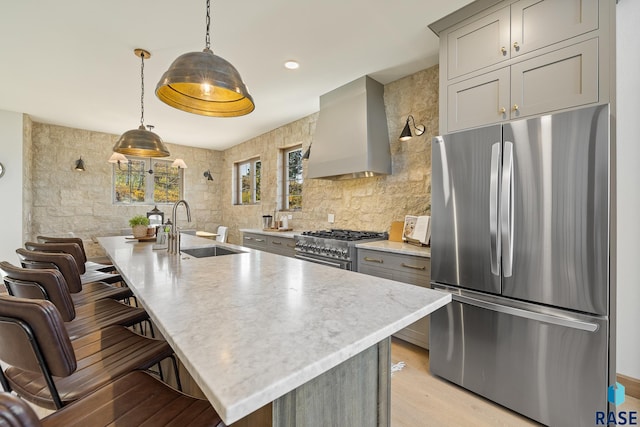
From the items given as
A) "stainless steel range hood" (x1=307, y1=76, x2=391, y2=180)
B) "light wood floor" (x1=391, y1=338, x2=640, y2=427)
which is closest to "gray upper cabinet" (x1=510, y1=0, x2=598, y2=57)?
"stainless steel range hood" (x1=307, y1=76, x2=391, y2=180)

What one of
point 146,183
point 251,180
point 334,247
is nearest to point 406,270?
point 334,247

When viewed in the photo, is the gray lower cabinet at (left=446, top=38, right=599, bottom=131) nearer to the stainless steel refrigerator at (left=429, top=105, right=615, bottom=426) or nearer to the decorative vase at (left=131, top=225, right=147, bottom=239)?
the stainless steel refrigerator at (left=429, top=105, right=615, bottom=426)

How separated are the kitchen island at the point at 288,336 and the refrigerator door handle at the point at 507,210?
90 centimetres

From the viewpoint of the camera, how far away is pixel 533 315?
1.65 meters

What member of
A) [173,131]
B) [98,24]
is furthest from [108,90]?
[173,131]

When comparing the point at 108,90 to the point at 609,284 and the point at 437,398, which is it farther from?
the point at 609,284

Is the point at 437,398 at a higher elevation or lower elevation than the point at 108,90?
lower

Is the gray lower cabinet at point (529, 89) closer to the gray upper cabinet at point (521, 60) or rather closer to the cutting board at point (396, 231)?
the gray upper cabinet at point (521, 60)

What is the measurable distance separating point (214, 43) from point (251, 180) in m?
3.57

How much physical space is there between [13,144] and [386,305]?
5775mm

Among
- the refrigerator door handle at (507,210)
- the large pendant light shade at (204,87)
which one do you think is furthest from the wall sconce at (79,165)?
the refrigerator door handle at (507,210)

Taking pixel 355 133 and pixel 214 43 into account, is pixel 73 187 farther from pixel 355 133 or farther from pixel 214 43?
pixel 355 133

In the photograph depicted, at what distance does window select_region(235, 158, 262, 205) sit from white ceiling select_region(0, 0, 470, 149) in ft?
6.88

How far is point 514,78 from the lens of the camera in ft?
6.09
